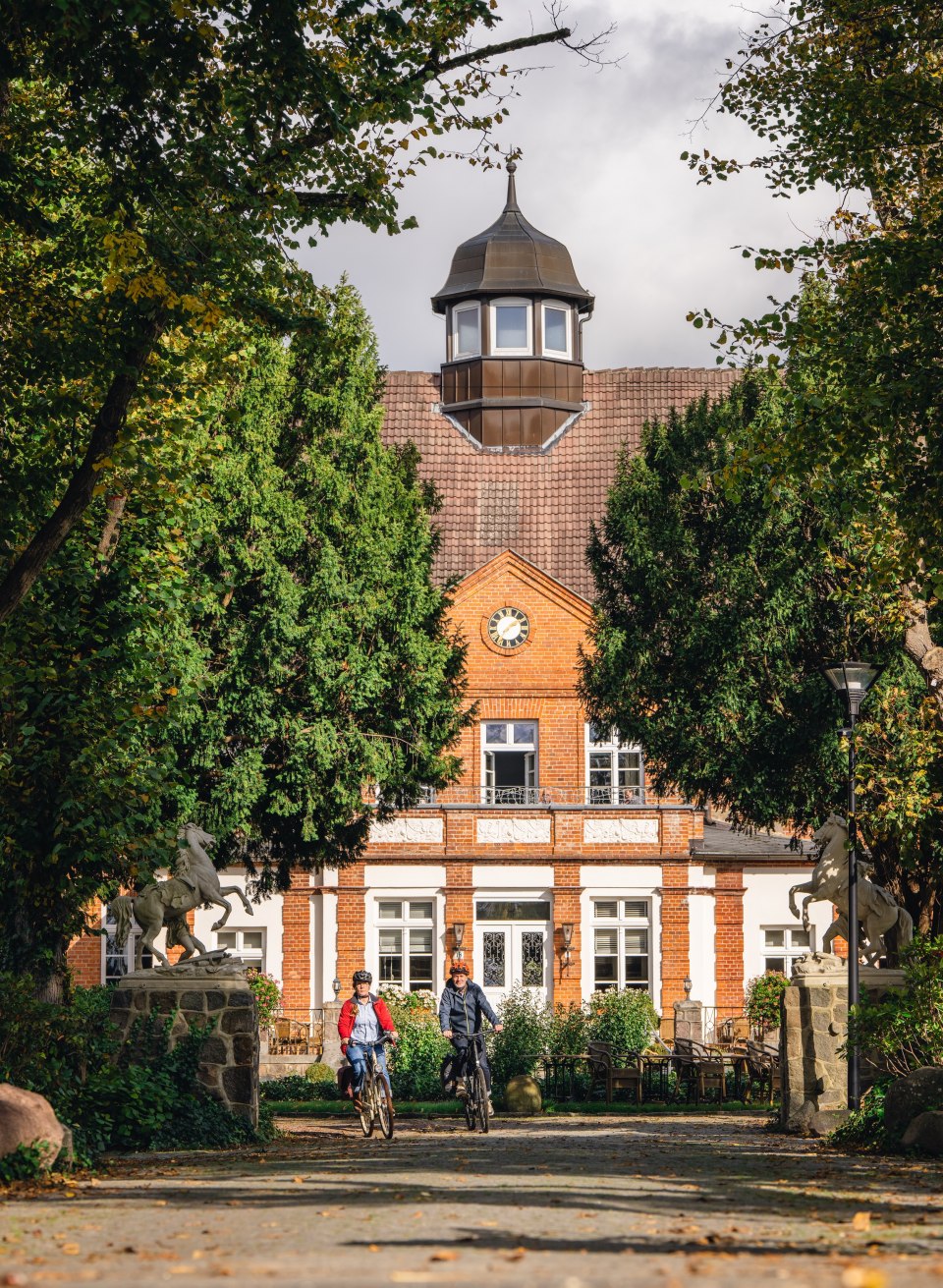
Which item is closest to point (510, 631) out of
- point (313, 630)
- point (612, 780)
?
point (612, 780)

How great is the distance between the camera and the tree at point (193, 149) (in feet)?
40.0

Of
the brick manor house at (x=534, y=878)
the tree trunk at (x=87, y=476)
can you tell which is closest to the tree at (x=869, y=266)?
the tree trunk at (x=87, y=476)

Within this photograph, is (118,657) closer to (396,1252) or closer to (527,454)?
(396,1252)

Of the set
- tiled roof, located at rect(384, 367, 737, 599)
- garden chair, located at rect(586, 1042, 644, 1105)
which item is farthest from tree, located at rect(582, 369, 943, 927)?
tiled roof, located at rect(384, 367, 737, 599)

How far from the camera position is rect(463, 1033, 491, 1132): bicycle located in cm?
1797

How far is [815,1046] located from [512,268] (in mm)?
32428

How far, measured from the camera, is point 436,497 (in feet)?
99.4

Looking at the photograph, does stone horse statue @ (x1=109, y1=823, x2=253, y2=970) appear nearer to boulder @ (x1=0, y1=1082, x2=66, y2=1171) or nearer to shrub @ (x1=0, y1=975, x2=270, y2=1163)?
shrub @ (x1=0, y1=975, x2=270, y2=1163)

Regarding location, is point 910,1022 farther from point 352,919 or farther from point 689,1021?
point 352,919

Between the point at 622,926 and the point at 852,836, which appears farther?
the point at 622,926

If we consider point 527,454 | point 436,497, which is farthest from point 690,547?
point 527,454

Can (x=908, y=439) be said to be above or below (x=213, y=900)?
above

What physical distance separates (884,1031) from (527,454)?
106 feet

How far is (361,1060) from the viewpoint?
1673 cm
